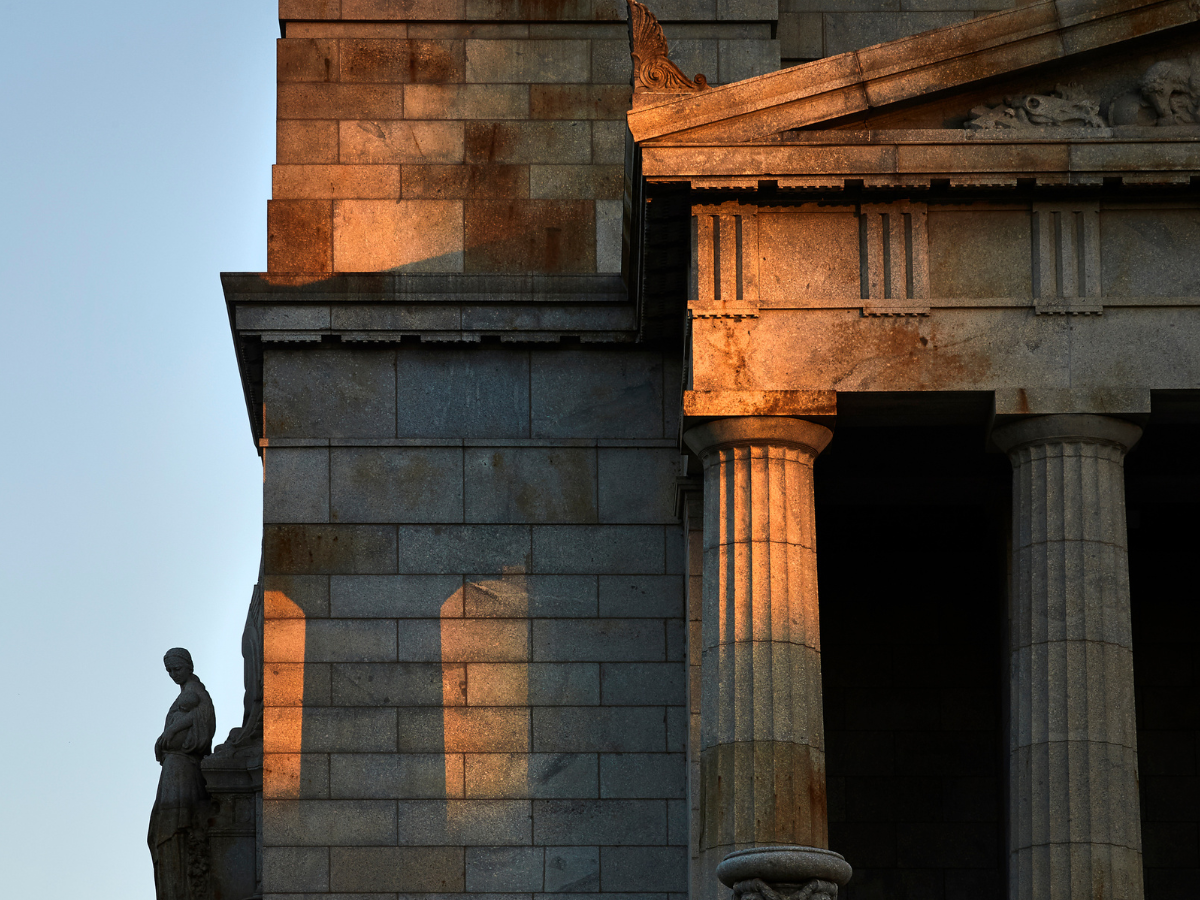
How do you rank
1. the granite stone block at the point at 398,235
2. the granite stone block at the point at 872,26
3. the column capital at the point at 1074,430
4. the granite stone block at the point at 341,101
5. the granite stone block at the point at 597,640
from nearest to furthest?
the column capital at the point at 1074,430
the granite stone block at the point at 597,640
the granite stone block at the point at 398,235
the granite stone block at the point at 341,101
the granite stone block at the point at 872,26

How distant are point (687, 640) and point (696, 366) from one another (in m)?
5.75

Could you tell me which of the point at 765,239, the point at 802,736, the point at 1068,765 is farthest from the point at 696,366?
the point at 1068,765

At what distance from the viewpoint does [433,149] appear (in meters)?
38.0

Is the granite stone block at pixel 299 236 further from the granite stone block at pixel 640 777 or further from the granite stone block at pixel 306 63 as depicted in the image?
the granite stone block at pixel 640 777

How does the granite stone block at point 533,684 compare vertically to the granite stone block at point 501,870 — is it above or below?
above

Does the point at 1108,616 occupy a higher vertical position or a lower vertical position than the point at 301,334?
lower

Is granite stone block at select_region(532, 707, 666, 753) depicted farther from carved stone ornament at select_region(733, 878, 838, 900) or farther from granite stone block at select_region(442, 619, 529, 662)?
carved stone ornament at select_region(733, 878, 838, 900)

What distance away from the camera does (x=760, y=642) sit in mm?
29438

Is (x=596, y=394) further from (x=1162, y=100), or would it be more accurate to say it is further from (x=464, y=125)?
(x=1162, y=100)

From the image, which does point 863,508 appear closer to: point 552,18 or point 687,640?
point 687,640

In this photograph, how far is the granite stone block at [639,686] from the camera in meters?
35.1

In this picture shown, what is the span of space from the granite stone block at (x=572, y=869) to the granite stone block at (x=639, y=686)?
7.31ft

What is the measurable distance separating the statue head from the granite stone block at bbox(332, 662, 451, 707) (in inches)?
156

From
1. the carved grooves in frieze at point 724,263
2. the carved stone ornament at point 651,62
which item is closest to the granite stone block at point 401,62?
the carved stone ornament at point 651,62
